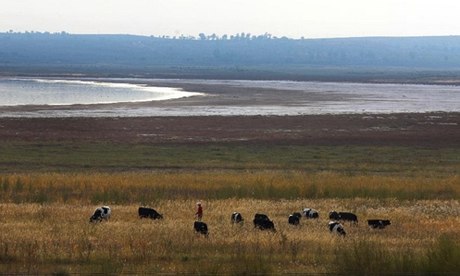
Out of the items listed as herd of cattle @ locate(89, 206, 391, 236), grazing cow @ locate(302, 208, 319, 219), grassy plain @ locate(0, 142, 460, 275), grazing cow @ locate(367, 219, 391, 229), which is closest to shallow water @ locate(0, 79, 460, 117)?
grassy plain @ locate(0, 142, 460, 275)

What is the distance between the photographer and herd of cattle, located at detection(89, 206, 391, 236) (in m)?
21.8

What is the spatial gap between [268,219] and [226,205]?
4.91 metres

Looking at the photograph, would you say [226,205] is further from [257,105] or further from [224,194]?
[257,105]

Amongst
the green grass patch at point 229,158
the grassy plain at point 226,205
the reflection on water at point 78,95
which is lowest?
the reflection on water at point 78,95

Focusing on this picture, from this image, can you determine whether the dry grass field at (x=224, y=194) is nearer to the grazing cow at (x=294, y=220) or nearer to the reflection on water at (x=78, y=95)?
the grazing cow at (x=294, y=220)

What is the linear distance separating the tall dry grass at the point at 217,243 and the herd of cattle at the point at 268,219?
9.6 inches

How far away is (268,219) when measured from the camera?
23.2 metres

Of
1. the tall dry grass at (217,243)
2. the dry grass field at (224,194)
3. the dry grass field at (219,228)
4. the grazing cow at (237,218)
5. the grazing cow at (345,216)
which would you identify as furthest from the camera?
the grazing cow at (345,216)

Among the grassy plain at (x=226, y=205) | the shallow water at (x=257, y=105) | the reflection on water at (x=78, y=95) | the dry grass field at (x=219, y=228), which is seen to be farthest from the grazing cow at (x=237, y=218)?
the reflection on water at (x=78, y=95)

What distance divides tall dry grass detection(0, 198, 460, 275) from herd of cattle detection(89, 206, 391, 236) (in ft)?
0.80

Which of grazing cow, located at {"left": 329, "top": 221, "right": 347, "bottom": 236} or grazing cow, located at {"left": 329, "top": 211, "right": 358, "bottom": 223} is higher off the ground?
grazing cow, located at {"left": 329, "top": 221, "right": 347, "bottom": 236}

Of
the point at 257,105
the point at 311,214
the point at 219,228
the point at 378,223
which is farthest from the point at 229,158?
the point at 257,105

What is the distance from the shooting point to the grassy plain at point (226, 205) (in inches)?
678

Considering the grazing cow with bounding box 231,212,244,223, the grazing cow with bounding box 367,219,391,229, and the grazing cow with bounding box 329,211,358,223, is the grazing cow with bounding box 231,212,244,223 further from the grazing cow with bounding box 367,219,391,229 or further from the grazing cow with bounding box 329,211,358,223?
the grazing cow with bounding box 367,219,391,229
